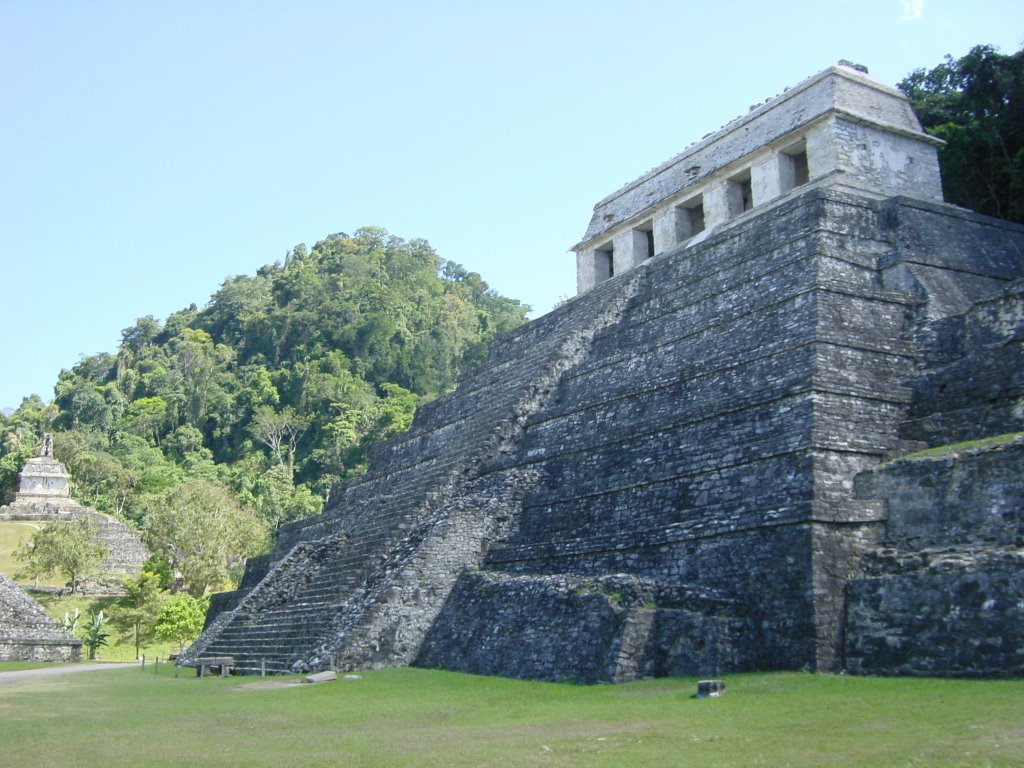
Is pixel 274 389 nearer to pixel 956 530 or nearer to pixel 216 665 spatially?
pixel 216 665

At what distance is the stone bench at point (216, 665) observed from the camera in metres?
15.7

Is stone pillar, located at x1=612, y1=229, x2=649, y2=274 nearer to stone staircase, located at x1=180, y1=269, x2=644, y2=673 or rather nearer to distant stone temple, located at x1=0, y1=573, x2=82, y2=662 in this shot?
stone staircase, located at x1=180, y1=269, x2=644, y2=673

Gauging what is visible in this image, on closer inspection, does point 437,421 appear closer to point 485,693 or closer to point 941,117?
point 485,693

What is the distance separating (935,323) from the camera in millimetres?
13469

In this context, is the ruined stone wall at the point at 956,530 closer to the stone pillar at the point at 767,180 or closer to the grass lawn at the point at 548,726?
the grass lawn at the point at 548,726


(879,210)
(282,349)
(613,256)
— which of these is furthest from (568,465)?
(282,349)

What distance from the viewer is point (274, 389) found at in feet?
192

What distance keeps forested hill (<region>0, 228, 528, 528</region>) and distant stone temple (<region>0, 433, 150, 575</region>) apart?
174 centimetres

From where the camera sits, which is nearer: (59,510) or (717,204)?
(717,204)

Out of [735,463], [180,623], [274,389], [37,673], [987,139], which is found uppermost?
[274,389]

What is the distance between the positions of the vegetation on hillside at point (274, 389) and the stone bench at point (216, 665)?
20.8 m

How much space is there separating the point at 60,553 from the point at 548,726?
104ft

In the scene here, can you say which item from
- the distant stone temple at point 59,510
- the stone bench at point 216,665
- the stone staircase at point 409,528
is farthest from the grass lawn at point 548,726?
the distant stone temple at point 59,510

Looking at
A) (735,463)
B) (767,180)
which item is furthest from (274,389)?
(735,463)
